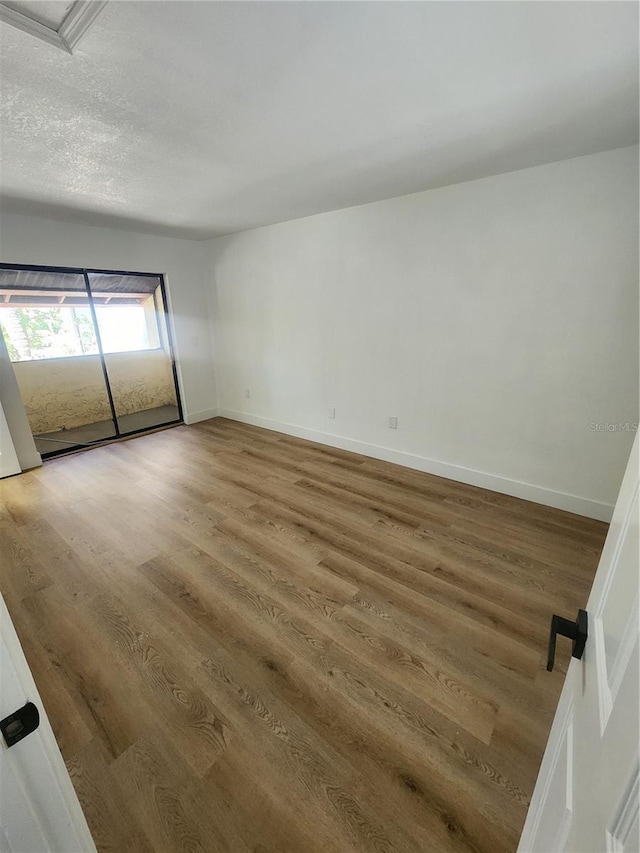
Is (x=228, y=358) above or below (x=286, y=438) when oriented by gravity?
above

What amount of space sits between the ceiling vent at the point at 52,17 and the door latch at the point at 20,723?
5.80ft

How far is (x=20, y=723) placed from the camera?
51 centimetres

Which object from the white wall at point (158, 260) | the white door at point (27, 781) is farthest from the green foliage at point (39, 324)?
the white door at point (27, 781)

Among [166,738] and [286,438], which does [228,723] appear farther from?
[286,438]

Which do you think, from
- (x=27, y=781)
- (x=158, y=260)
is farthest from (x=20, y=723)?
(x=158, y=260)

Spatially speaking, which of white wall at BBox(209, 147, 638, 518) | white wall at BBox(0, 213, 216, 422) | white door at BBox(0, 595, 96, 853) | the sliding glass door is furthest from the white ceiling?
the sliding glass door

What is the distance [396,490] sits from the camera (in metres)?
2.95

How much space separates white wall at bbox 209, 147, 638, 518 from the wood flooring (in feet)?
1.61

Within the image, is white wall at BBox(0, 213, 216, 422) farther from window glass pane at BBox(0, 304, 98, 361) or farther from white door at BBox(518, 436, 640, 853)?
white door at BBox(518, 436, 640, 853)

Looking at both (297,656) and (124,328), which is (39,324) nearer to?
(124,328)

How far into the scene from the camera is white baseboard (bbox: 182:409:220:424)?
4.86 meters

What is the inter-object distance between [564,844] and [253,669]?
4.05 ft

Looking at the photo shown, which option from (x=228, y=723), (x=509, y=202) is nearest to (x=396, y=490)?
(x=228, y=723)

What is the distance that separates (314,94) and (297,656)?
97.9 inches
